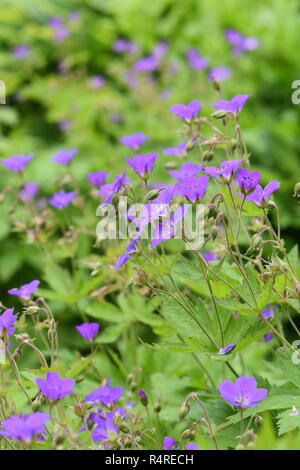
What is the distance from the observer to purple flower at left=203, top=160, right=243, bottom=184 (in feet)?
4.17

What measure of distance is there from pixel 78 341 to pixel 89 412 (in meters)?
1.93

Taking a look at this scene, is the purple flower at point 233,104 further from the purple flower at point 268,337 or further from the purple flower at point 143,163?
the purple flower at point 268,337

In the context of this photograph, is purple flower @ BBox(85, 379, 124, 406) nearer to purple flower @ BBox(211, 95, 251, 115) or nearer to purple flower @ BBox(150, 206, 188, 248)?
purple flower @ BBox(150, 206, 188, 248)

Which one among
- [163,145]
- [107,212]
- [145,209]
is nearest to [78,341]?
[163,145]

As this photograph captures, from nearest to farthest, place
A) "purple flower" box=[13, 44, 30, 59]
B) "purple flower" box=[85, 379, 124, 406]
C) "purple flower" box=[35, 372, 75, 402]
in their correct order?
"purple flower" box=[35, 372, 75, 402] → "purple flower" box=[85, 379, 124, 406] → "purple flower" box=[13, 44, 30, 59]

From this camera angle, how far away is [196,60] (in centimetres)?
378

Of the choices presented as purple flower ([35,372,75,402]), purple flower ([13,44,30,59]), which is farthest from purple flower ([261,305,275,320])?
purple flower ([13,44,30,59])

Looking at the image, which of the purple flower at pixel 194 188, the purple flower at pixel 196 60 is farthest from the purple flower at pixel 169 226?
the purple flower at pixel 196 60

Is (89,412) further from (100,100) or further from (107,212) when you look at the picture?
(100,100)

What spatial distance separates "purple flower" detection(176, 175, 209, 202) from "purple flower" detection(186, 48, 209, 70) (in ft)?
8.08

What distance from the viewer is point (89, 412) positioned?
1299 mm

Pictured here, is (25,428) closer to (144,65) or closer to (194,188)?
(194,188)

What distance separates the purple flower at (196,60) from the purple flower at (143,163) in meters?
2.39

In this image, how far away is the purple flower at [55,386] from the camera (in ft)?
3.75
